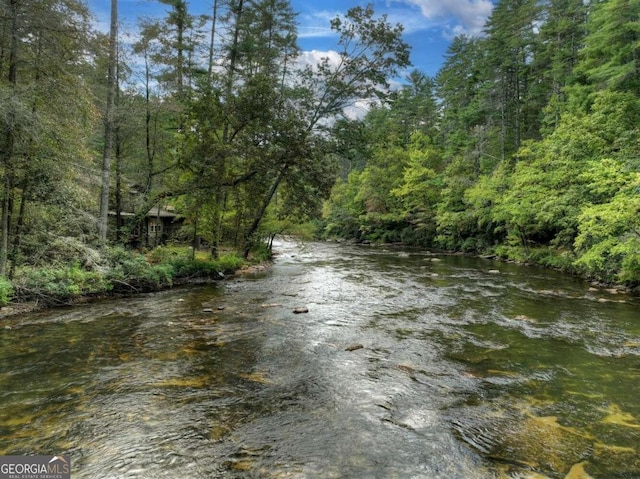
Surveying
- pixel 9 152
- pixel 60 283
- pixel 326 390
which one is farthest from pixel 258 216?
pixel 326 390

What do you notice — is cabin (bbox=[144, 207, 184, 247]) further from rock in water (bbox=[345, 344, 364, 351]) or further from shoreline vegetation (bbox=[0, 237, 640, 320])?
rock in water (bbox=[345, 344, 364, 351])

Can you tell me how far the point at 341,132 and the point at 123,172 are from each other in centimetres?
1172

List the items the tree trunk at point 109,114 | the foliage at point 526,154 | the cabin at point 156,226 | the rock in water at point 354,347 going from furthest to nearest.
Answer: the cabin at point 156,226 < the foliage at point 526,154 < the tree trunk at point 109,114 < the rock in water at point 354,347

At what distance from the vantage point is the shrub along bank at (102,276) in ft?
31.9

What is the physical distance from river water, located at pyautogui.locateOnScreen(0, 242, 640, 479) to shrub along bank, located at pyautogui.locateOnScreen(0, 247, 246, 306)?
829 mm

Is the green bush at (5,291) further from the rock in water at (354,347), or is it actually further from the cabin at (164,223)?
the cabin at (164,223)

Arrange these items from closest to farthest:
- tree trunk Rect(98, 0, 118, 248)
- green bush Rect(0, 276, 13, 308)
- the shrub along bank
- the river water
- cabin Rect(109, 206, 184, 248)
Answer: the river water, green bush Rect(0, 276, 13, 308), the shrub along bank, tree trunk Rect(98, 0, 118, 248), cabin Rect(109, 206, 184, 248)

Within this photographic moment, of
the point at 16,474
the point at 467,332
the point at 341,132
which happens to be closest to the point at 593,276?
the point at 467,332

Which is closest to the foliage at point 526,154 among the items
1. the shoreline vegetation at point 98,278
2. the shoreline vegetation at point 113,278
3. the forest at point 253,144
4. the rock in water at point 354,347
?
the forest at point 253,144

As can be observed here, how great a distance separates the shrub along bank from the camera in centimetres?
973

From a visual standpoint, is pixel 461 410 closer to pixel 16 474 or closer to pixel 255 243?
pixel 16 474

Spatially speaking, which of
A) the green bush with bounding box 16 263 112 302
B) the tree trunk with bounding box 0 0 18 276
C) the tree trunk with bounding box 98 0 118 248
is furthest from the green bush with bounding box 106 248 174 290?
the tree trunk with bounding box 0 0 18 276

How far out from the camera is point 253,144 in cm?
1612

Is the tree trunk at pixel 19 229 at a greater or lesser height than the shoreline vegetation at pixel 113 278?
greater
